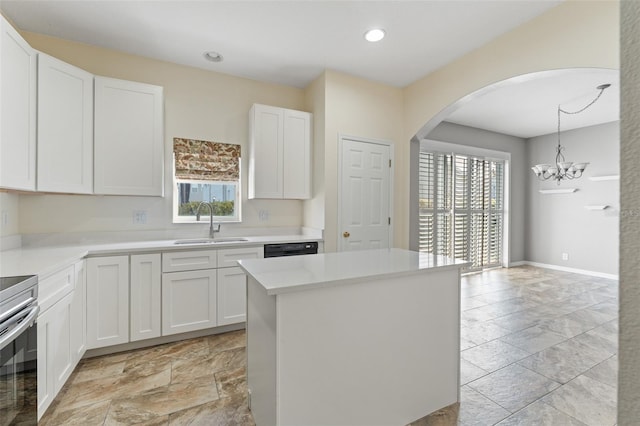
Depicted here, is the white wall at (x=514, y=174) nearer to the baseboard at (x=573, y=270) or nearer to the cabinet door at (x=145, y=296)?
the baseboard at (x=573, y=270)

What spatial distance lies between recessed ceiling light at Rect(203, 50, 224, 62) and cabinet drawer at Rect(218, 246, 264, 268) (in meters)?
2.08

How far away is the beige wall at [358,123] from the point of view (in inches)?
138

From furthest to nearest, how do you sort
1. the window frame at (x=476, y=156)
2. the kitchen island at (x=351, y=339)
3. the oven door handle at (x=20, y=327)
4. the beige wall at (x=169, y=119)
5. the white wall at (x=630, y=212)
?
1. the window frame at (x=476, y=156)
2. the beige wall at (x=169, y=119)
3. the kitchen island at (x=351, y=339)
4. the oven door handle at (x=20, y=327)
5. the white wall at (x=630, y=212)

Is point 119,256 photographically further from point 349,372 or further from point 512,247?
point 512,247

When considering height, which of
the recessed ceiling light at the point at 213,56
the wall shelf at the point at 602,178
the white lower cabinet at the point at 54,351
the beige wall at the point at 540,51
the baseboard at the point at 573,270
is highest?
the recessed ceiling light at the point at 213,56

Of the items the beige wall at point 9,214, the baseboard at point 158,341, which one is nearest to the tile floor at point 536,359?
the baseboard at point 158,341

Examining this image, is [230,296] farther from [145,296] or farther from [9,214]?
[9,214]

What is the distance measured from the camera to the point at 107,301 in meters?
2.49

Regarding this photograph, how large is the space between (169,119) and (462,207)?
16.4 ft

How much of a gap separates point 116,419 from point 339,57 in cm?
358

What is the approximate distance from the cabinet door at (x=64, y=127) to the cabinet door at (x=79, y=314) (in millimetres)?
770

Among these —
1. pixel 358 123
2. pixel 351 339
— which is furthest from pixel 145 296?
pixel 358 123

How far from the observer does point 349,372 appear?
154 centimetres

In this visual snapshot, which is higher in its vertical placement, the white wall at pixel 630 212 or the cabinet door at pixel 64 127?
the cabinet door at pixel 64 127
